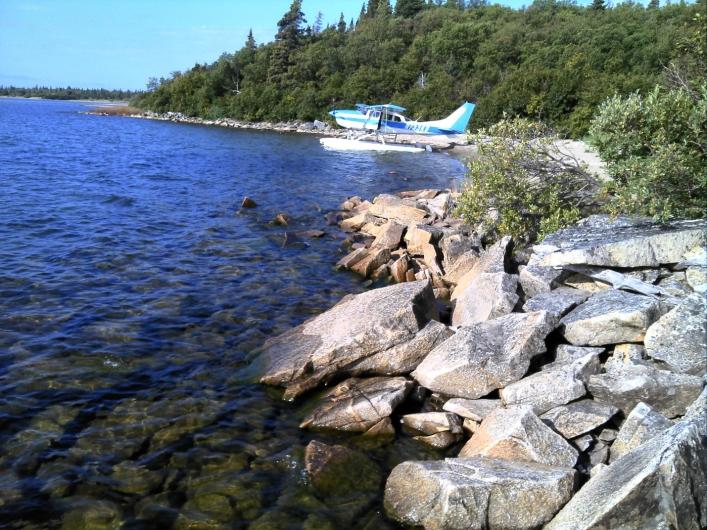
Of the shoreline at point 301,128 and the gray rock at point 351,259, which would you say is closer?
the gray rock at point 351,259

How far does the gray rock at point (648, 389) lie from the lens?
6344 millimetres

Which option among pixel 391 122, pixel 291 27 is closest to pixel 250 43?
pixel 291 27

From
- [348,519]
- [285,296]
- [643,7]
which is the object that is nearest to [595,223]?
[285,296]

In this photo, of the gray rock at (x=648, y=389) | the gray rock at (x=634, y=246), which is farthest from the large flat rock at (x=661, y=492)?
the gray rock at (x=634, y=246)

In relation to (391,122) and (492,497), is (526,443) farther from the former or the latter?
(391,122)

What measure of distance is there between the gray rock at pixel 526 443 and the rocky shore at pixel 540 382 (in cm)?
2

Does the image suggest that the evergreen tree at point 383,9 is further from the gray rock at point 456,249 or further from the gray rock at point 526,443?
the gray rock at point 526,443

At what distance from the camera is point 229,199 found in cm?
2402

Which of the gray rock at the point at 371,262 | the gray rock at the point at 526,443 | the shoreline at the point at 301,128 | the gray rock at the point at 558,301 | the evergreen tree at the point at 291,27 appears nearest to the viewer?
the gray rock at the point at 526,443

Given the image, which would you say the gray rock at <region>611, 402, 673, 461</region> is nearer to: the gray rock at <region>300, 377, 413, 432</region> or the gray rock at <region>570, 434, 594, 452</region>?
the gray rock at <region>570, 434, 594, 452</region>

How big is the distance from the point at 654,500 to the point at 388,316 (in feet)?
15.9

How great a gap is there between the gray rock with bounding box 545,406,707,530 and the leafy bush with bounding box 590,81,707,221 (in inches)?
221

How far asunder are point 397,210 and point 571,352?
12.7 meters

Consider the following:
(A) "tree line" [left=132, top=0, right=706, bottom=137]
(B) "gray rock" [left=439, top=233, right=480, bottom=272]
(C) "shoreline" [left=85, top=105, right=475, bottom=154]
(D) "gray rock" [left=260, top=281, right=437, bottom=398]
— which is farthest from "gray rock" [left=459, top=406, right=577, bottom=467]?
(A) "tree line" [left=132, top=0, right=706, bottom=137]
